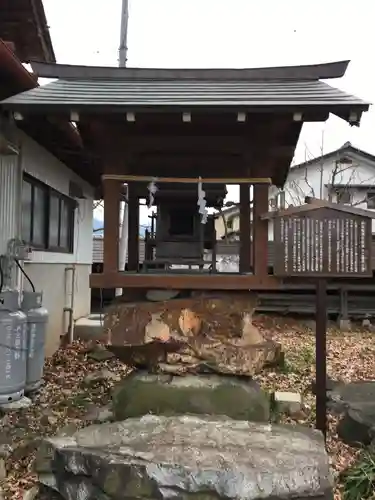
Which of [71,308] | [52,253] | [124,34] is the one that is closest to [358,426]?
[52,253]

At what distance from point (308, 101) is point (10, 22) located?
490cm

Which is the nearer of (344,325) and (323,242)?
(323,242)

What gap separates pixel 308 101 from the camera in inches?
164

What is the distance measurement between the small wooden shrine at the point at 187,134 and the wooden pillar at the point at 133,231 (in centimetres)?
9

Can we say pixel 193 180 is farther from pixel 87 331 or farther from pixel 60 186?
pixel 87 331

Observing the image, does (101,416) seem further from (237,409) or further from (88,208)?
(88,208)

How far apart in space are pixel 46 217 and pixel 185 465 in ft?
18.3

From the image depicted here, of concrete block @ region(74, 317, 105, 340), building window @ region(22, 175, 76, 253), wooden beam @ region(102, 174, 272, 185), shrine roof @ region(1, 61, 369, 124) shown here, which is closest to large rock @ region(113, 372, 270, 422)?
wooden beam @ region(102, 174, 272, 185)

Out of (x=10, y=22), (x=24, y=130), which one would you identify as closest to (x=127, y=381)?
(x=24, y=130)

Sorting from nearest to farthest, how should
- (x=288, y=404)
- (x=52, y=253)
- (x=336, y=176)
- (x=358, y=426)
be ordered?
(x=358, y=426) → (x=288, y=404) → (x=52, y=253) → (x=336, y=176)

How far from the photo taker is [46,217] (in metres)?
8.00

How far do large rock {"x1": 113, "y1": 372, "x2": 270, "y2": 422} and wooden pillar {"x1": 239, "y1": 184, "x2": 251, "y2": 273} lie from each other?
1.44m

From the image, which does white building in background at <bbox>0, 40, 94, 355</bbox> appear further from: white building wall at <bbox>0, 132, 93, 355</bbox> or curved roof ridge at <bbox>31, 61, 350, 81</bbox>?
curved roof ridge at <bbox>31, 61, 350, 81</bbox>

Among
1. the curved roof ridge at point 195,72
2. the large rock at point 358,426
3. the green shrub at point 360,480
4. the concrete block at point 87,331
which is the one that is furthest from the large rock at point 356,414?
the concrete block at point 87,331
